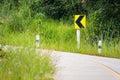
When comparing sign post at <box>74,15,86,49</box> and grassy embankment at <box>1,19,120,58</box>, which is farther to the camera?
sign post at <box>74,15,86,49</box>

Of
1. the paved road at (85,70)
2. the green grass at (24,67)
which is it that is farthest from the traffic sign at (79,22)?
the green grass at (24,67)

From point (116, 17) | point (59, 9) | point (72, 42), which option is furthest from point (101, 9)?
point (59, 9)

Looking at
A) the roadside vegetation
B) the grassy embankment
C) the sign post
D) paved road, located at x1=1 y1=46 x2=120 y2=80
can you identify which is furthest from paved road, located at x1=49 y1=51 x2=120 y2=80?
the sign post

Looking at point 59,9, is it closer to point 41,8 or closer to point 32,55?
point 41,8

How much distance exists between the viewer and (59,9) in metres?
41.4

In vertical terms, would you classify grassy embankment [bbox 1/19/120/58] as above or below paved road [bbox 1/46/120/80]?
above

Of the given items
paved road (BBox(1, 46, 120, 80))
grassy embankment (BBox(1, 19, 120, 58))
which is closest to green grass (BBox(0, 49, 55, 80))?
paved road (BBox(1, 46, 120, 80))

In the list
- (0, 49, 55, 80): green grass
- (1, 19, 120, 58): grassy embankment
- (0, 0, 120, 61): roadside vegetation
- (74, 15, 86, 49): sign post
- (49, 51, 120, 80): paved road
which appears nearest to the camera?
(0, 49, 55, 80): green grass

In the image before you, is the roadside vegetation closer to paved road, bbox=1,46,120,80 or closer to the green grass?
paved road, bbox=1,46,120,80

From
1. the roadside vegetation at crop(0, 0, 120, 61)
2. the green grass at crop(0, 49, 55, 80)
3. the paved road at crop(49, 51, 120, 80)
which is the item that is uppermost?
the roadside vegetation at crop(0, 0, 120, 61)

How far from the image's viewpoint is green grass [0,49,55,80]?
1162 cm

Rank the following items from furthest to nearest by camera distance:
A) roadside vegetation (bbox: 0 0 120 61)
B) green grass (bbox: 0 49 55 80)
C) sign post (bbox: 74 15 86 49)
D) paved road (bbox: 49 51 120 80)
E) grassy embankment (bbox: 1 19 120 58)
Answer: sign post (bbox: 74 15 86 49) < roadside vegetation (bbox: 0 0 120 61) < grassy embankment (bbox: 1 19 120 58) < paved road (bbox: 49 51 120 80) < green grass (bbox: 0 49 55 80)

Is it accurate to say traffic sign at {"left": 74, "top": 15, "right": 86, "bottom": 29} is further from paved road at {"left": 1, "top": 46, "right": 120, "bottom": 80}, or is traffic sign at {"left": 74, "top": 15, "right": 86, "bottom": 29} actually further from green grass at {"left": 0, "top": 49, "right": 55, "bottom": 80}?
green grass at {"left": 0, "top": 49, "right": 55, "bottom": 80}

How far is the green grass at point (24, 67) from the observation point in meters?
11.6
